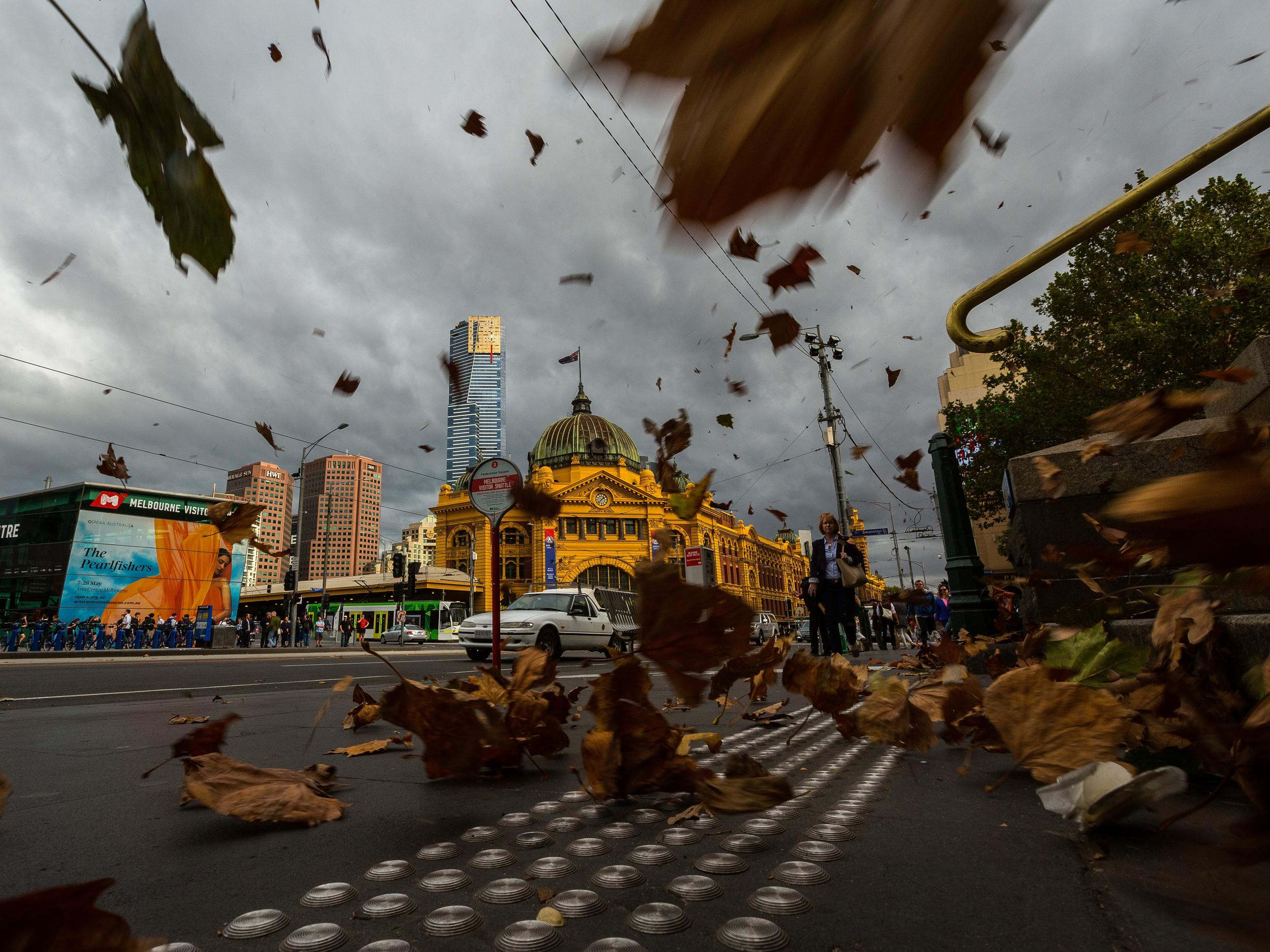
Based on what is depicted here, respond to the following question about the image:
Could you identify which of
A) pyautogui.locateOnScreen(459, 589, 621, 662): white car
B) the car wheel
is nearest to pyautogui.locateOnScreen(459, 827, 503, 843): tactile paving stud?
pyautogui.locateOnScreen(459, 589, 621, 662): white car

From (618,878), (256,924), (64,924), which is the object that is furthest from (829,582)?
(64,924)

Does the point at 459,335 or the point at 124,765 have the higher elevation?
the point at 459,335

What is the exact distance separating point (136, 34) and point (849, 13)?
0.76 meters

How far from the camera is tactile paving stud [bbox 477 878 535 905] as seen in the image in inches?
38.6

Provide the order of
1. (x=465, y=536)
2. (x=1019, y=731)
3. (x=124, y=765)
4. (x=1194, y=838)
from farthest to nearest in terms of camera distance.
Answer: (x=465, y=536) → (x=124, y=765) → (x=1019, y=731) → (x=1194, y=838)

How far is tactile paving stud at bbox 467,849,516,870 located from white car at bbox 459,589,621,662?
1026 centimetres

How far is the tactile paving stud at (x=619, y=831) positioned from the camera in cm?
128

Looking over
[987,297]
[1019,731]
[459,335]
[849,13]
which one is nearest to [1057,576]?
[1019,731]

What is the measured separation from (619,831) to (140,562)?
1747 inches

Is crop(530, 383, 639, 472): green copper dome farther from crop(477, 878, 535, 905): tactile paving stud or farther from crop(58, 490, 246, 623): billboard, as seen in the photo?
crop(477, 878, 535, 905): tactile paving stud

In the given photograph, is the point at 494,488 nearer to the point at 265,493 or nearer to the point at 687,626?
the point at 265,493

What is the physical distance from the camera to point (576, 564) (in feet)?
168

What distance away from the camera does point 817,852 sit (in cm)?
114

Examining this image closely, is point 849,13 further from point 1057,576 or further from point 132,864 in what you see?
point 1057,576
